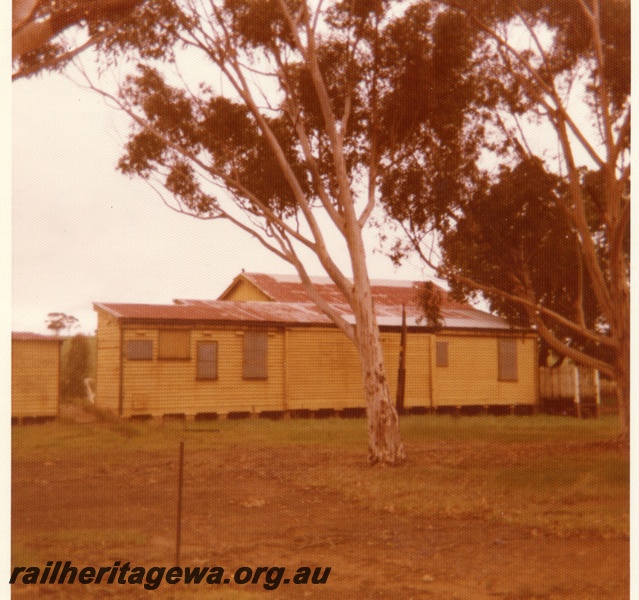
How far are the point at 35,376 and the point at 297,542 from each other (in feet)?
37.6

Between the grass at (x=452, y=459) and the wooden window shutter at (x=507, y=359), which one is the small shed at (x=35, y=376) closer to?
the grass at (x=452, y=459)

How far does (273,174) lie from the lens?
54.6 ft

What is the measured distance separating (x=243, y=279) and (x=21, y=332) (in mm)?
10631

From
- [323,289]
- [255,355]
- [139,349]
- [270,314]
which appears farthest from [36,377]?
[323,289]

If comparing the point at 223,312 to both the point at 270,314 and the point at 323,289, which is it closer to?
the point at 270,314

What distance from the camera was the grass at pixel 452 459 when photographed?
420 inches

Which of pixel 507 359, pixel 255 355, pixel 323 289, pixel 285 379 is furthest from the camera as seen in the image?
pixel 507 359

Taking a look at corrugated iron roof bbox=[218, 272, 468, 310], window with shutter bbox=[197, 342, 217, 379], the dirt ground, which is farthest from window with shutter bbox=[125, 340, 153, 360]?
the dirt ground

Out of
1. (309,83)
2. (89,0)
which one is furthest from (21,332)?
(89,0)

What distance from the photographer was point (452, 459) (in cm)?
1579

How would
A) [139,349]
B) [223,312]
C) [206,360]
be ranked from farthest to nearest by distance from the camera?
[223,312] < [206,360] < [139,349]

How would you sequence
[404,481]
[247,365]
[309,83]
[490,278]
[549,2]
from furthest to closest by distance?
[247,365] < [490,278] < [309,83] < [549,2] < [404,481]

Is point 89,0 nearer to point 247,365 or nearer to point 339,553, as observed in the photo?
point 339,553

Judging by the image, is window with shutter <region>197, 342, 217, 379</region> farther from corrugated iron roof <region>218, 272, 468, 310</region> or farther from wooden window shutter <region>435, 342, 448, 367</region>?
wooden window shutter <region>435, 342, 448, 367</region>
